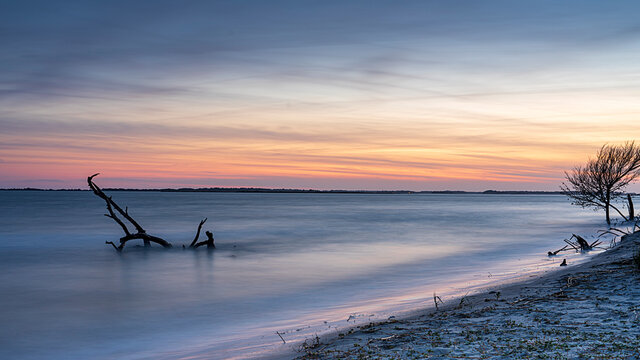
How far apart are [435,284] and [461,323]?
842 cm

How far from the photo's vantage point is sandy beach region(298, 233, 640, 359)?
19.2 ft

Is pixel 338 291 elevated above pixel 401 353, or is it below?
below

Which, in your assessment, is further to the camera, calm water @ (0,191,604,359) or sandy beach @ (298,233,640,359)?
calm water @ (0,191,604,359)

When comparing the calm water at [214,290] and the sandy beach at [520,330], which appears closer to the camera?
the sandy beach at [520,330]

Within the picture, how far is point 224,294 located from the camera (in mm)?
15148

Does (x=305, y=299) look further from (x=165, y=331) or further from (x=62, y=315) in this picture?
(x=62, y=315)

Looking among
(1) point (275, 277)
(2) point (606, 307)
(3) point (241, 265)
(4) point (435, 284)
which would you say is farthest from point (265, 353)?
(3) point (241, 265)

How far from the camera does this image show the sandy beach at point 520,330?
231 inches

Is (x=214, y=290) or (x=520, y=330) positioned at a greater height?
(x=520, y=330)

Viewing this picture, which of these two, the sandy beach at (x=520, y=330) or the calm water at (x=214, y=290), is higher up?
the sandy beach at (x=520, y=330)

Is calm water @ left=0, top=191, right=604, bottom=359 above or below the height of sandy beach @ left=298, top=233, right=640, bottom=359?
below

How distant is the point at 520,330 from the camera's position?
22.1ft

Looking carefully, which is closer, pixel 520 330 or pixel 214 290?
pixel 520 330

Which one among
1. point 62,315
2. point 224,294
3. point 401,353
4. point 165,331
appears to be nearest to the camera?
point 401,353
